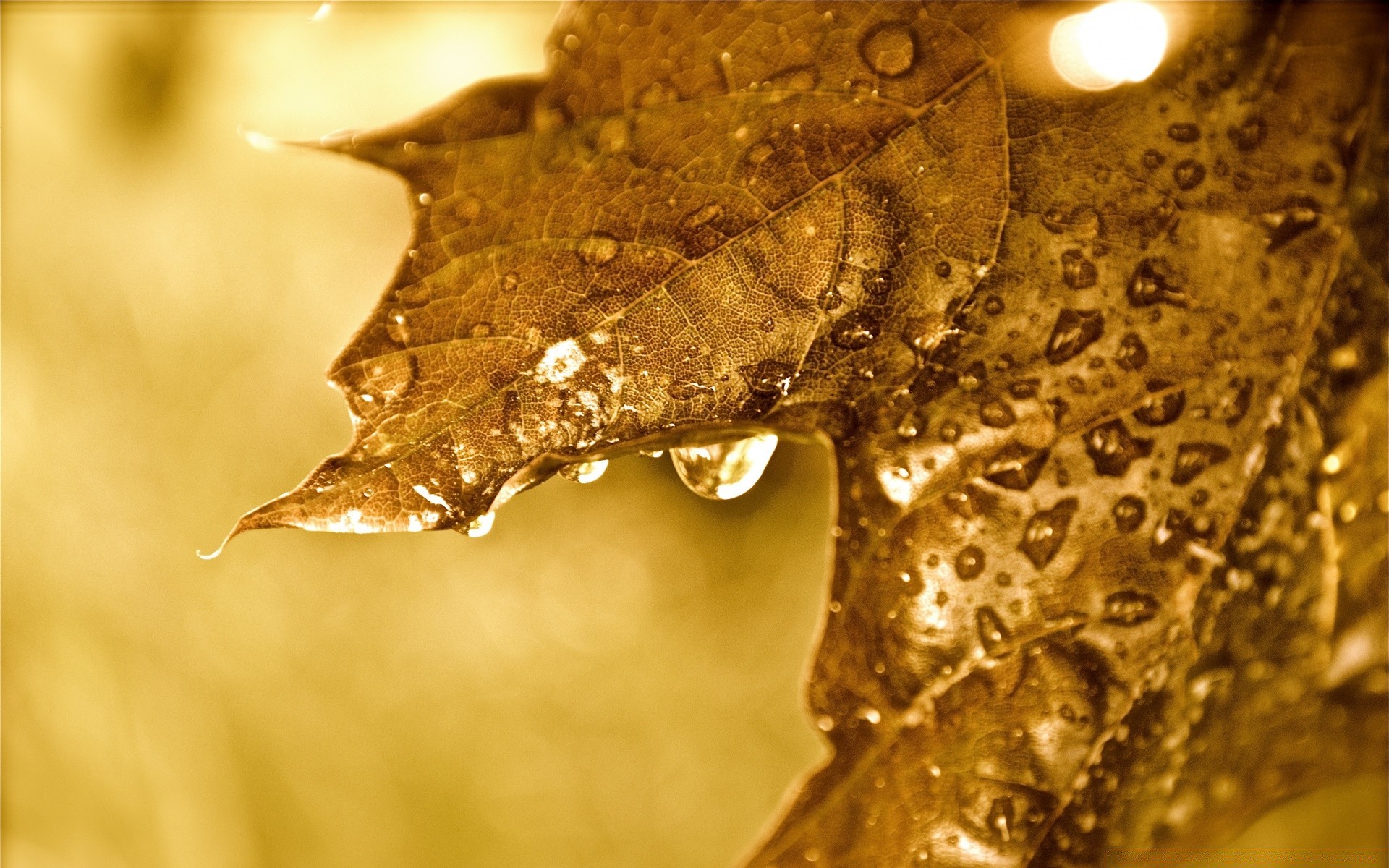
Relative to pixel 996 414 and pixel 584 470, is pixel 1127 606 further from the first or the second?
pixel 584 470

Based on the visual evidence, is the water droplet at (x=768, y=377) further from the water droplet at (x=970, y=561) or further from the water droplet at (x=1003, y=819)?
the water droplet at (x=1003, y=819)

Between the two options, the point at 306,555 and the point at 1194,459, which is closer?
the point at 1194,459

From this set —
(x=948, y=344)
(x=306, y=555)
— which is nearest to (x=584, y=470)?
(x=948, y=344)

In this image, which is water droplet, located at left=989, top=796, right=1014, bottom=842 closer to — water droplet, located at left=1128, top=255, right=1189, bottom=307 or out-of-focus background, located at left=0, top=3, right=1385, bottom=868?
water droplet, located at left=1128, top=255, right=1189, bottom=307

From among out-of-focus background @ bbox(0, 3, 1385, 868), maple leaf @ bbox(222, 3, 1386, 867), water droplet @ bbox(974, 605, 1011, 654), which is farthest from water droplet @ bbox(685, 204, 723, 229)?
out-of-focus background @ bbox(0, 3, 1385, 868)

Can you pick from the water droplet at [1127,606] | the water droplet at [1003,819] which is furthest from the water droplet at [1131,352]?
the water droplet at [1003,819]
